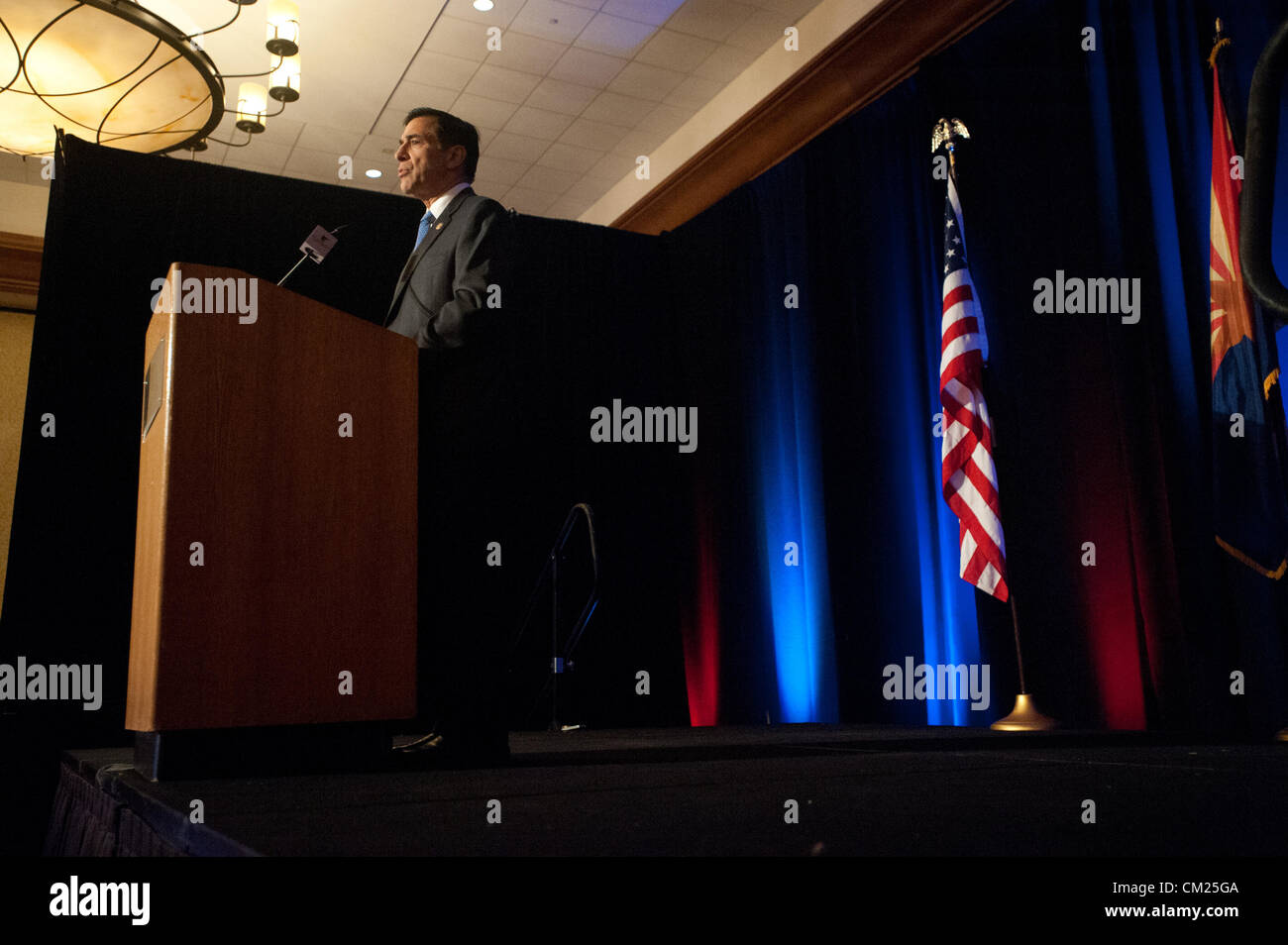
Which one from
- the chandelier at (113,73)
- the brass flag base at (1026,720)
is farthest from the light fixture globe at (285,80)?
the brass flag base at (1026,720)

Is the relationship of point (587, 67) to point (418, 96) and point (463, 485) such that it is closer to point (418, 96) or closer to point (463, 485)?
point (418, 96)

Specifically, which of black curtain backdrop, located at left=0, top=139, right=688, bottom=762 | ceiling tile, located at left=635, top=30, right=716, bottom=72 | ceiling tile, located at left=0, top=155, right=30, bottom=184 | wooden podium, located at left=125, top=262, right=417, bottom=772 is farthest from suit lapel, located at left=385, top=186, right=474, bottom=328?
ceiling tile, located at left=0, top=155, right=30, bottom=184

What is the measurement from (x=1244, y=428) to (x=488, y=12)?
3.68 metres

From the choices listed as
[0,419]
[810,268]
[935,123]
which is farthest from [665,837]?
[0,419]

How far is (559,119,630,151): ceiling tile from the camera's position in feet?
18.5

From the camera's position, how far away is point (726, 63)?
5.11 metres

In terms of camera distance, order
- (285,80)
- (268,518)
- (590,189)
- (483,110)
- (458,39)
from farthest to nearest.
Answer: (590,189) < (483,110) < (458,39) < (285,80) < (268,518)

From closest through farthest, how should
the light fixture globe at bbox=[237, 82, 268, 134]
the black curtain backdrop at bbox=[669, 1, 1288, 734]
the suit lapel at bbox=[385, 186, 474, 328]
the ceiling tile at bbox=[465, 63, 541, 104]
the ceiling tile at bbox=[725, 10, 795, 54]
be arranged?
the suit lapel at bbox=[385, 186, 474, 328]
the black curtain backdrop at bbox=[669, 1, 1288, 734]
the light fixture globe at bbox=[237, 82, 268, 134]
the ceiling tile at bbox=[725, 10, 795, 54]
the ceiling tile at bbox=[465, 63, 541, 104]

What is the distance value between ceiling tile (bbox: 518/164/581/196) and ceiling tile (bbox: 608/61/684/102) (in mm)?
977

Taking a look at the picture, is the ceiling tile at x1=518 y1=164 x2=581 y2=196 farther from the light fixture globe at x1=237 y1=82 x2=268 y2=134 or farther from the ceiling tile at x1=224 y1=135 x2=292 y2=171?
the light fixture globe at x1=237 y1=82 x2=268 y2=134

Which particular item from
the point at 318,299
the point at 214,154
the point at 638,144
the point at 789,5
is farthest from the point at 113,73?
the point at 638,144

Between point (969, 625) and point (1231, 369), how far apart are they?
5.13ft
